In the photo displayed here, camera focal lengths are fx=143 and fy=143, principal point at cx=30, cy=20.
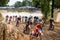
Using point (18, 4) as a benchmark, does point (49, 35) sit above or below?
below

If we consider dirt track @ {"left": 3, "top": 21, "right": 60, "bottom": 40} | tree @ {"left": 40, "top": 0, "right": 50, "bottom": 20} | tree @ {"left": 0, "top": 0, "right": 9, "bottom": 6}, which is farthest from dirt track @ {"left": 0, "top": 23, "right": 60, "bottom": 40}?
tree @ {"left": 0, "top": 0, "right": 9, "bottom": 6}

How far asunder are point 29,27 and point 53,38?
0.39m

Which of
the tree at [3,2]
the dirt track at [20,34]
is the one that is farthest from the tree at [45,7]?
the tree at [3,2]

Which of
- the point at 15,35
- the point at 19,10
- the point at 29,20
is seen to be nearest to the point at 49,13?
the point at 29,20

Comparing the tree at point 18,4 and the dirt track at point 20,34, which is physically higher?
the tree at point 18,4

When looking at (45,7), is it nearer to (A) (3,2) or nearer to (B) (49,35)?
(B) (49,35)

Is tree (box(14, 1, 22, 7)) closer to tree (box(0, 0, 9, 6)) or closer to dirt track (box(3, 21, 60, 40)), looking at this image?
tree (box(0, 0, 9, 6))

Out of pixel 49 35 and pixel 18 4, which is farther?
pixel 18 4

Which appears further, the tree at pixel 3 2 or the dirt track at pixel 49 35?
the tree at pixel 3 2

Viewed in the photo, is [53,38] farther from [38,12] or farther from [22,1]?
[22,1]

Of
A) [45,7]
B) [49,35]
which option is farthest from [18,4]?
[49,35]

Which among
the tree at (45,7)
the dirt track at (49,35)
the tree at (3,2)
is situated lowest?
the dirt track at (49,35)

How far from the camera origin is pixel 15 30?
2178 mm

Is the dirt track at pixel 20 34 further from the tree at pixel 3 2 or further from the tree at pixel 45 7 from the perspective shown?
the tree at pixel 3 2
